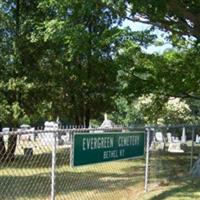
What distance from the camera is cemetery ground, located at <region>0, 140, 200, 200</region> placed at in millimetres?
11633

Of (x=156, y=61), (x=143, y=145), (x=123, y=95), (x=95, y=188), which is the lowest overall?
(x=95, y=188)

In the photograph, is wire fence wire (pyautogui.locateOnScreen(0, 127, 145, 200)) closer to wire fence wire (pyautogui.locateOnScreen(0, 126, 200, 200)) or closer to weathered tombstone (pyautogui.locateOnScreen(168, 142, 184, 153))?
wire fence wire (pyautogui.locateOnScreen(0, 126, 200, 200))

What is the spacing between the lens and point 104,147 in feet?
32.1

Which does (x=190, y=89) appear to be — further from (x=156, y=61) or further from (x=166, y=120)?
(x=166, y=120)

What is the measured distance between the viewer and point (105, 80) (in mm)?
27438

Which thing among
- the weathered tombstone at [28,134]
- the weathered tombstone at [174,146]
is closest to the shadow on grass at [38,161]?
the weathered tombstone at [28,134]

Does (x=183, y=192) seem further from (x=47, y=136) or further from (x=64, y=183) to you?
(x=47, y=136)

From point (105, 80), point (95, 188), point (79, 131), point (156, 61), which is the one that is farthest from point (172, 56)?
point (79, 131)

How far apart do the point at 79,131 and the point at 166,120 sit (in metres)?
36.6

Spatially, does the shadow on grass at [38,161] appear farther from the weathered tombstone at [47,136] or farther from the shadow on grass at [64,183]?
the weathered tombstone at [47,136]

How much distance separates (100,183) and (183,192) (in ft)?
7.96

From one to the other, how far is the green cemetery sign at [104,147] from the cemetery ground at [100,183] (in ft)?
3.20

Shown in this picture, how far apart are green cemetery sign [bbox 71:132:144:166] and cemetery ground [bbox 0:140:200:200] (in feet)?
3.20

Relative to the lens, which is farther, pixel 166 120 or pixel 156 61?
pixel 166 120
